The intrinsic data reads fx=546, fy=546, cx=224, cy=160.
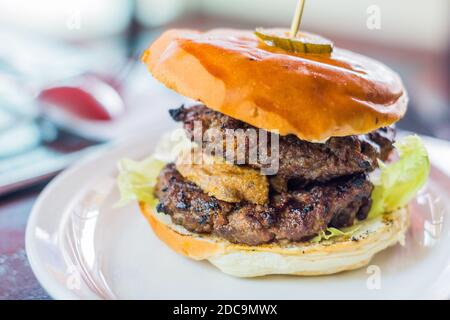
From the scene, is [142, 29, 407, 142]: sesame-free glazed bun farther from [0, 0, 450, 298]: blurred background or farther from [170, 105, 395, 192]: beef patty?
[0, 0, 450, 298]: blurred background

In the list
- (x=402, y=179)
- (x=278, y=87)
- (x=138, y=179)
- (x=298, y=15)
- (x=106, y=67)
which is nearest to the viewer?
(x=278, y=87)

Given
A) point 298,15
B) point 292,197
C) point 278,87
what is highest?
point 298,15

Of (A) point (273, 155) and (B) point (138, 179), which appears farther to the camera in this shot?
(B) point (138, 179)

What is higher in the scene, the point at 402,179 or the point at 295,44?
the point at 295,44

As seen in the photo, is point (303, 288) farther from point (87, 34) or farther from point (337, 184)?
point (87, 34)

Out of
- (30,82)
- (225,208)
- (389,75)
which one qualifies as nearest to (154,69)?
(225,208)

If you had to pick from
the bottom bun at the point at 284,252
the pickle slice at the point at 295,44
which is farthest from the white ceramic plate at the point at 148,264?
the pickle slice at the point at 295,44

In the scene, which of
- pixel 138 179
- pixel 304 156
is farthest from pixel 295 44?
pixel 138 179

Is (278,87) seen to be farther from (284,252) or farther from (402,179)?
(402,179)
